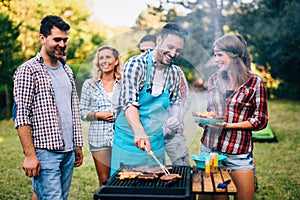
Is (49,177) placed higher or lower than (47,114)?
lower

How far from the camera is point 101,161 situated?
11.8ft

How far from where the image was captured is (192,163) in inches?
215

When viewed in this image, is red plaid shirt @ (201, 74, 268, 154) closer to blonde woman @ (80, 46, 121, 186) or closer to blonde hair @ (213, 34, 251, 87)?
blonde hair @ (213, 34, 251, 87)

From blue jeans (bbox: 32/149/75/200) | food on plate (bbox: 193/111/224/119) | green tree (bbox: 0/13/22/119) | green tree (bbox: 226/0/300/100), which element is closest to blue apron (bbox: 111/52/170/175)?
food on plate (bbox: 193/111/224/119)

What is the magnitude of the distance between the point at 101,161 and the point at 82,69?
905 mm

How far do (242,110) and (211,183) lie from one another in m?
0.71

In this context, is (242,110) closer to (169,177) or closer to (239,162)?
(239,162)

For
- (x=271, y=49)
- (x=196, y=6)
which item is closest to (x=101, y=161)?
(x=196, y=6)

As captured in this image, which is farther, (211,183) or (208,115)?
(208,115)

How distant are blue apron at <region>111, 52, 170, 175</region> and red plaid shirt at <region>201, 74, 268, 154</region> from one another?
430mm

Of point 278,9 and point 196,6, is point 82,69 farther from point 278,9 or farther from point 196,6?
point 278,9

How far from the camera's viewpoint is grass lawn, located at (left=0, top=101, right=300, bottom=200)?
4.86 meters

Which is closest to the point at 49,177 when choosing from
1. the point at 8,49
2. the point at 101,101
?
the point at 101,101

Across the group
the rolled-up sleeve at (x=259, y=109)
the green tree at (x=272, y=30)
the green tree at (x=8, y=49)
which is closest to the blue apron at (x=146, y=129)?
the rolled-up sleeve at (x=259, y=109)
